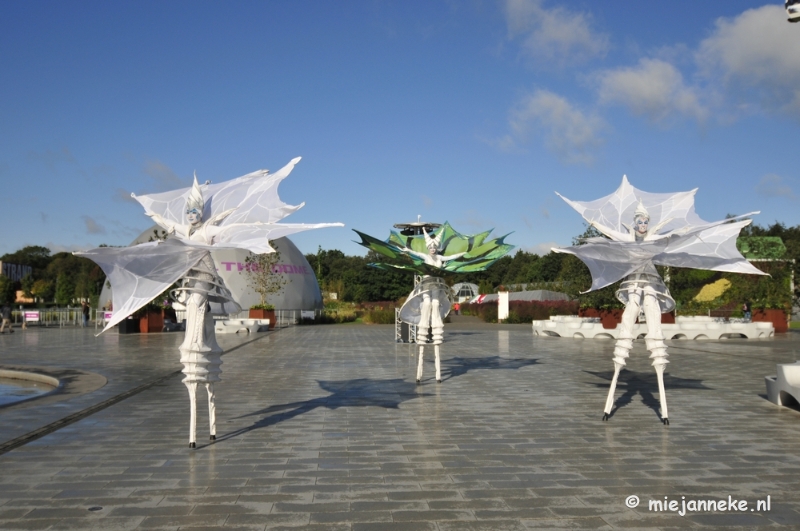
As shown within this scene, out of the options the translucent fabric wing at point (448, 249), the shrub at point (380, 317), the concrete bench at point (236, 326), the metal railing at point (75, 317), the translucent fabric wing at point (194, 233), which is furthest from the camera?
the shrub at point (380, 317)

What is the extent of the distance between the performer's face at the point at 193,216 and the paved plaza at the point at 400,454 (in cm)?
238

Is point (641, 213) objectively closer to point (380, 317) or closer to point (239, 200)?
point (239, 200)

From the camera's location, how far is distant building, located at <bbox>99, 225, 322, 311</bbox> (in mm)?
46469

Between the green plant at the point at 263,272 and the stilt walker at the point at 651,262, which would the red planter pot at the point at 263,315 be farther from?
the stilt walker at the point at 651,262

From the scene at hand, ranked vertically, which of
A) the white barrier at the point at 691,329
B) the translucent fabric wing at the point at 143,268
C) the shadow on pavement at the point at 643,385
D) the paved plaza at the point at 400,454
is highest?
the translucent fabric wing at the point at 143,268

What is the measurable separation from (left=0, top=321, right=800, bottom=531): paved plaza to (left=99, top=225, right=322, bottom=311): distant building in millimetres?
33028

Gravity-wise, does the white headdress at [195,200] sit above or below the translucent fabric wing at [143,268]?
above

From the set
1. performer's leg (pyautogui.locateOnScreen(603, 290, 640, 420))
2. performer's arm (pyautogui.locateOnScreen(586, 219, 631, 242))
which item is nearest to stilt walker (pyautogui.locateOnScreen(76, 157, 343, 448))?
performer's leg (pyautogui.locateOnScreen(603, 290, 640, 420))

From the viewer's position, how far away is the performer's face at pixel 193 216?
762 centimetres

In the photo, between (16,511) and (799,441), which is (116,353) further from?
(799,441)

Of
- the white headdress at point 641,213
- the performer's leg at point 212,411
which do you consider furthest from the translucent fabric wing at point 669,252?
the performer's leg at point 212,411

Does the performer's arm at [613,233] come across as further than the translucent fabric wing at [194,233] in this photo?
Yes

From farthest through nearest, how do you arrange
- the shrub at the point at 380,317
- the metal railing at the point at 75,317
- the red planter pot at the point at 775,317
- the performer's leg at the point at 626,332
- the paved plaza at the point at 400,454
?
the shrub at the point at 380,317
the metal railing at the point at 75,317
the red planter pot at the point at 775,317
the performer's leg at the point at 626,332
the paved plaza at the point at 400,454

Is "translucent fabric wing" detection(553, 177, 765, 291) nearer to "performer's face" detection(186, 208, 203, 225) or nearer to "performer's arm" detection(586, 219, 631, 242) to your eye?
"performer's arm" detection(586, 219, 631, 242)
